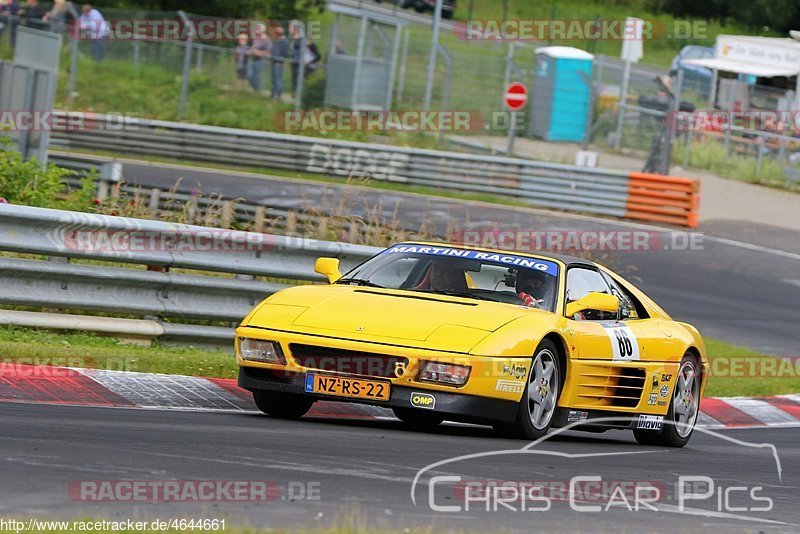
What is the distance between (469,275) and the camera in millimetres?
9289

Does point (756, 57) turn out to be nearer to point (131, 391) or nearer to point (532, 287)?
point (532, 287)

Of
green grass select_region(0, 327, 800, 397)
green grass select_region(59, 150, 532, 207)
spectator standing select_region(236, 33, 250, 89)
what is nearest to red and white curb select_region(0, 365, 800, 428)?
green grass select_region(0, 327, 800, 397)

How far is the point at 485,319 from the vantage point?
8359mm

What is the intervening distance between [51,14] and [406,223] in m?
10.6

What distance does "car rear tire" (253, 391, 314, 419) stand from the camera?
868cm

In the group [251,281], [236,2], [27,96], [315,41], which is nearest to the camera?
[251,281]

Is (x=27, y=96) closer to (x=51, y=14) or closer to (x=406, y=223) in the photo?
(x=406, y=223)

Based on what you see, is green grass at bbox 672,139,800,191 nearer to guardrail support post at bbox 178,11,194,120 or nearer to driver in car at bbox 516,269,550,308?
guardrail support post at bbox 178,11,194,120

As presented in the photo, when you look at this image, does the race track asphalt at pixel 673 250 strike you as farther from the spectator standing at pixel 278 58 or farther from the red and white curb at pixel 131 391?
the red and white curb at pixel 131 391

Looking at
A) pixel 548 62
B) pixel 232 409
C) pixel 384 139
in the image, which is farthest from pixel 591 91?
pixel 232 409

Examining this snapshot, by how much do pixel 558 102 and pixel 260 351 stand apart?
22.6 metres

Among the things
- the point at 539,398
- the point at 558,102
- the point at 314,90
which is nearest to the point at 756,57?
the point at 558,102

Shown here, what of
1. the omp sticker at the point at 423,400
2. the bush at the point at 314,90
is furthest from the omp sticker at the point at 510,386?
the bush at the point at 314,90

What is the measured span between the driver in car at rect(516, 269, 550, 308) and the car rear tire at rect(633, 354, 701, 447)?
4.39 feet
